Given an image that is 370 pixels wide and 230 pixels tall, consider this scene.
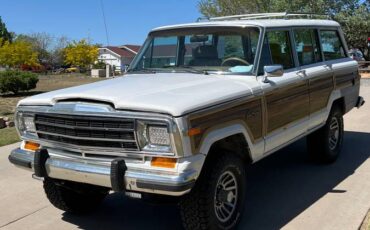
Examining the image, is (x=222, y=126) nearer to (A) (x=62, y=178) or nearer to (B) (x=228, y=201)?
(B) (x=228, y=201)

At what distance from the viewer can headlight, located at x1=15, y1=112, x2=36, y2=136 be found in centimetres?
449

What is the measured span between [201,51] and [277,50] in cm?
86

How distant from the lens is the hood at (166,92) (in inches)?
148

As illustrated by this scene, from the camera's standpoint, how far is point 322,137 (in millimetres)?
6473

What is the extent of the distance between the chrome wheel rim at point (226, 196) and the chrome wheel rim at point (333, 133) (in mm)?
2800

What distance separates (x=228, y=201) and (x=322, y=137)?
2648 millimetres

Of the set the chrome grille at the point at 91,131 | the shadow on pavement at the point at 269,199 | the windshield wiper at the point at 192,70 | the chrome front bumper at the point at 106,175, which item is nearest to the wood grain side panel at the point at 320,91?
the shadow on pavement at the point at 269,199

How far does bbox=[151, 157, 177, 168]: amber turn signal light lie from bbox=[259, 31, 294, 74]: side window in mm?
1739

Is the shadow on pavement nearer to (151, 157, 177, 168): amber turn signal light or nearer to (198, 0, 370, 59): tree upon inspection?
(151, 157, 177, 168): amber turn signal light

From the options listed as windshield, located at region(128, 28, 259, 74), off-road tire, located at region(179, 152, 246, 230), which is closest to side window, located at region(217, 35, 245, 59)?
windshield, located at region(128, 28, 259, 74)

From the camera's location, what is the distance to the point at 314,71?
5.96 meters

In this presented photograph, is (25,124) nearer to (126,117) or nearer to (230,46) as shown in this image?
(126,117)

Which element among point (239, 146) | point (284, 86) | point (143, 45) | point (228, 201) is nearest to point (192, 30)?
point (143, 45)

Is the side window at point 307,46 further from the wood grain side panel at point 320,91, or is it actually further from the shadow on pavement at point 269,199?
the shadow on pavement at point 269,199
